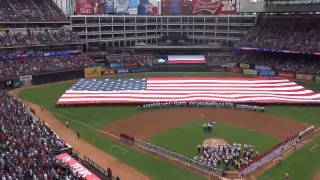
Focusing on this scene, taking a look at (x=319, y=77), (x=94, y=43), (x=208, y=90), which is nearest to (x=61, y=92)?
(x=208, y=90)

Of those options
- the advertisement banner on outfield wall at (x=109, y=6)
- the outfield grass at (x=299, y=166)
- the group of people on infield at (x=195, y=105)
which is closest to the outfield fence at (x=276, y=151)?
the outfield grass at (x=299, y=166)

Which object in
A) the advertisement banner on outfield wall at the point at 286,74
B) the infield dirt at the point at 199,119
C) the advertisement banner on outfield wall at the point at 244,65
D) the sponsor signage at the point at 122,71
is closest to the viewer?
the infield dirt at the point at 199,119

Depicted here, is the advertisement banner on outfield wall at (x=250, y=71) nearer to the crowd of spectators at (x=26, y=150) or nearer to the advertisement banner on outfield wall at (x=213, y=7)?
the advertisement banner on outfield wall at (x=213, y=7)

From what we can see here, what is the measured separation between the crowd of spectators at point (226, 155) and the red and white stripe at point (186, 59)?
144 feet

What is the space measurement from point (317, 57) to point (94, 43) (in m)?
42.6

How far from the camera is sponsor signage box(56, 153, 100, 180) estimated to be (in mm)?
24820

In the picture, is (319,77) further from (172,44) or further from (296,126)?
(172,44)

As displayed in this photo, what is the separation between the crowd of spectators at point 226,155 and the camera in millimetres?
27516

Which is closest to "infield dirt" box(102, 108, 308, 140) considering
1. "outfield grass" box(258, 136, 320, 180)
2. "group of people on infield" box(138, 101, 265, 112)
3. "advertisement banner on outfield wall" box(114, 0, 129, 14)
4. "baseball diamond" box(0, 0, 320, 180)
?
"baseball diamond" box(0, 0, 320, 180)

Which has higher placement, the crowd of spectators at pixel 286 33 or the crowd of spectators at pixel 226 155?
the crowd of spectators at pixel 286 33

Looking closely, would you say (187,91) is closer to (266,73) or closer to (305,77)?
(266,73)

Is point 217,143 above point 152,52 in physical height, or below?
below

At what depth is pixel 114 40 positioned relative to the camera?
3179 inches

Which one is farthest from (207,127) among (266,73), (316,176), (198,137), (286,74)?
(266,73)
